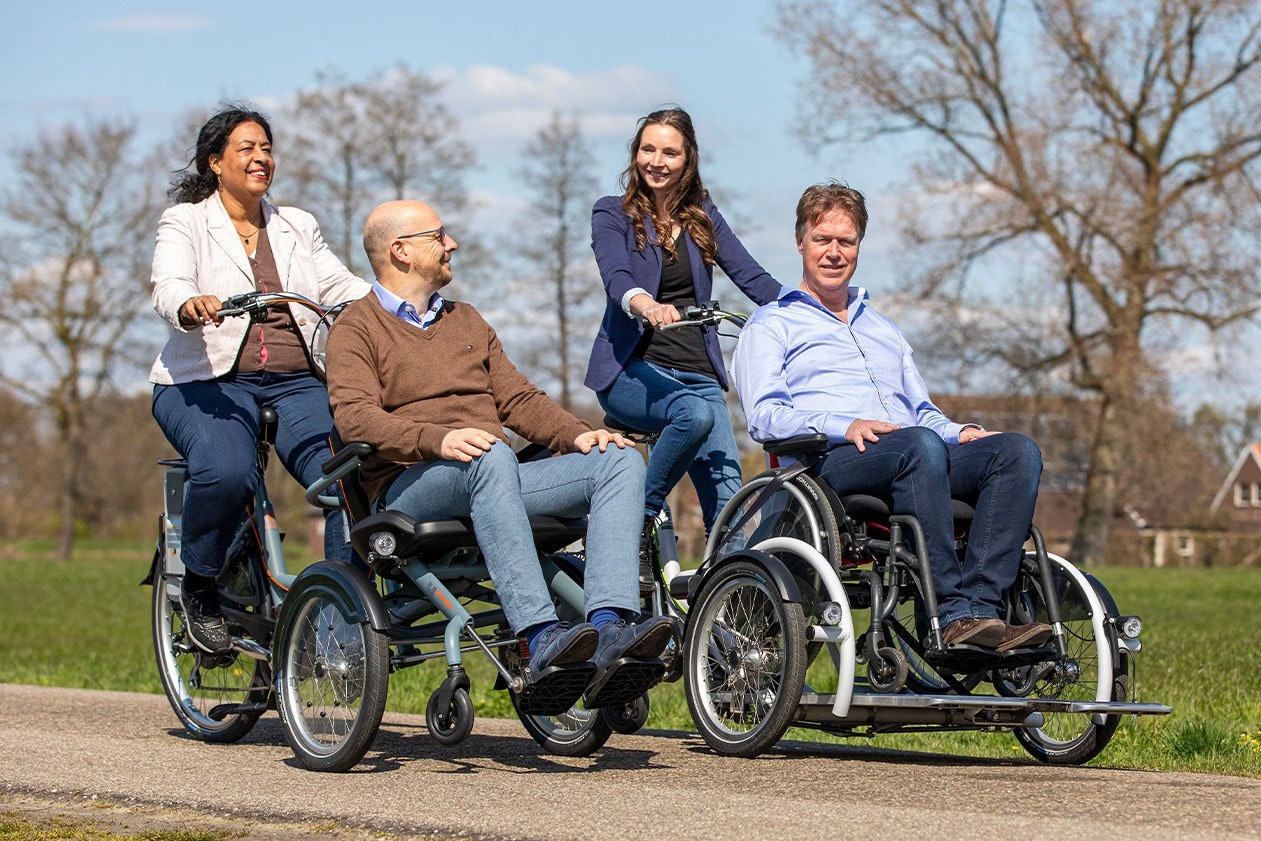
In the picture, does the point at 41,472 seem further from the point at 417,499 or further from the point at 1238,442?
the point at 417,499

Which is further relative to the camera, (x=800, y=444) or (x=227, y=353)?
(x=227, y=353)

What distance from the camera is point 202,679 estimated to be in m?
6.81

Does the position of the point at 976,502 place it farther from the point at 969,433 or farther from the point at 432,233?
the point at 432,233

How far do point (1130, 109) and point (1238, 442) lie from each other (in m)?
37.1

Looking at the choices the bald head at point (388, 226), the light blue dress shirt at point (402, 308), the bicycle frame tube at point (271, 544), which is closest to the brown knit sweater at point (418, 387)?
the light blue dress shirt at point (402, 308)

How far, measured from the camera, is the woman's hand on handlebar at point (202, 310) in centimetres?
595

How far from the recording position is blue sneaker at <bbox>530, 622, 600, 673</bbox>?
4930 millimetres

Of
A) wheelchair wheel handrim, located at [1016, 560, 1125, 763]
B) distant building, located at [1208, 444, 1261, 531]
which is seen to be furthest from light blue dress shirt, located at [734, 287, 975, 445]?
distant building, located at [1208, 444, 1261, 531]

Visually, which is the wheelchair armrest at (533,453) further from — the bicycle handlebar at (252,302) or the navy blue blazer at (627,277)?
the bicycle handlebar at (252,302)

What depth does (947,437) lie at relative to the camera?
588cm

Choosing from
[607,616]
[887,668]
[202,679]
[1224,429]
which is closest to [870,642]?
[887,668]

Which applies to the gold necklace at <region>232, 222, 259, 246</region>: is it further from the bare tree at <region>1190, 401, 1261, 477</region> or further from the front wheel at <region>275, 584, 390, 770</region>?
the bare tree at <region>1190, 401, 1261, 477</region>

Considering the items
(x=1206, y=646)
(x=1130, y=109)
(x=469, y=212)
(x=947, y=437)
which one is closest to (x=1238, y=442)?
(x=1130, y=109)

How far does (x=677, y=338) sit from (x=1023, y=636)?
6.48ft
